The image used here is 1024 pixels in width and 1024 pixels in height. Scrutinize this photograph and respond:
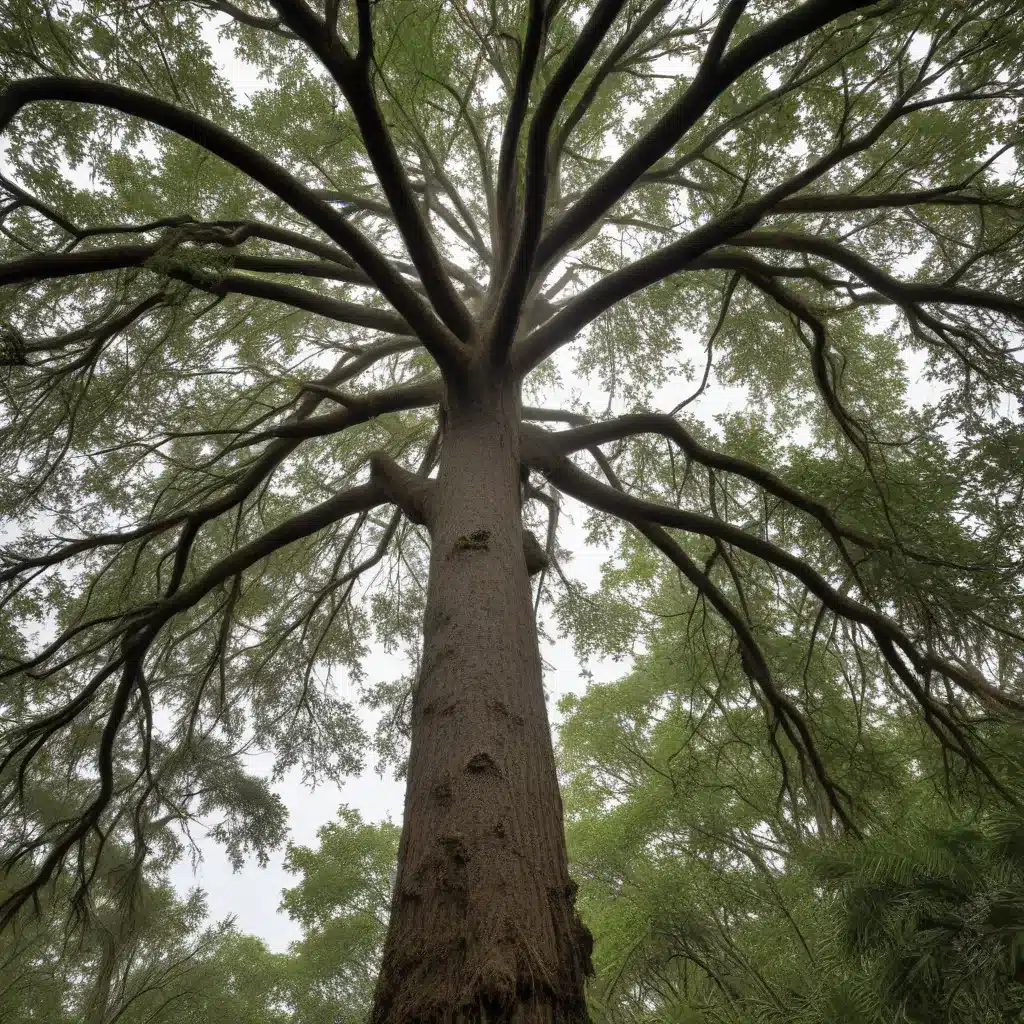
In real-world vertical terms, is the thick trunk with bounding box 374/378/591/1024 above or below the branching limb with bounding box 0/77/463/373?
below

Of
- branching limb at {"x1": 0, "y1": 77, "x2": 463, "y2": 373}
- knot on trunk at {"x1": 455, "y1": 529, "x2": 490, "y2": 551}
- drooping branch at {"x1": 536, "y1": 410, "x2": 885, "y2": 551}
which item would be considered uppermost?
branching limb at {"x1": 0, "y1": 77, "x2": 463, "y2": 373}

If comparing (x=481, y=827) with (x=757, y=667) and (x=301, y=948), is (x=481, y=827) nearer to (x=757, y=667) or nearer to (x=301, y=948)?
(x=757, y=667)

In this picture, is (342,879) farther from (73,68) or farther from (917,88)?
(917,88)

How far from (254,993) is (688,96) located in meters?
16.7

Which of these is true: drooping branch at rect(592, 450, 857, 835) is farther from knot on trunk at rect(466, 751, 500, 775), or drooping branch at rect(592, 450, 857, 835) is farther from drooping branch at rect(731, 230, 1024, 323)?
knot on trunk at rect(466, 751, 500, 775)

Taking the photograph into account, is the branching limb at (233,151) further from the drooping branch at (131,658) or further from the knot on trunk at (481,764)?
the knot on trunk at (481,764)

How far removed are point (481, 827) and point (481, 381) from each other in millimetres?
2348

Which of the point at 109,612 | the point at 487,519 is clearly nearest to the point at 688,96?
the point at 487,519

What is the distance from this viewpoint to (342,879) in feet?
32.8

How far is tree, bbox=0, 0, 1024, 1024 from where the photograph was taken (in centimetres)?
190

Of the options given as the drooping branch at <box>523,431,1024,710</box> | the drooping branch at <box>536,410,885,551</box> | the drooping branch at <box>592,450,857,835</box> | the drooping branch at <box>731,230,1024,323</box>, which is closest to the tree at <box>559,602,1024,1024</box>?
the drooping branch at <box>592,450,857,835</box>

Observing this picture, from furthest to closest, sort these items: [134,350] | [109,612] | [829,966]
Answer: [134,350]
[109,612]
[829,966]

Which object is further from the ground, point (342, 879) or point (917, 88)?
point (917, 88)

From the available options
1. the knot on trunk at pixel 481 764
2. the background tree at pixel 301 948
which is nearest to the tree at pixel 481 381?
the knot on trunk at pixel 481 764
